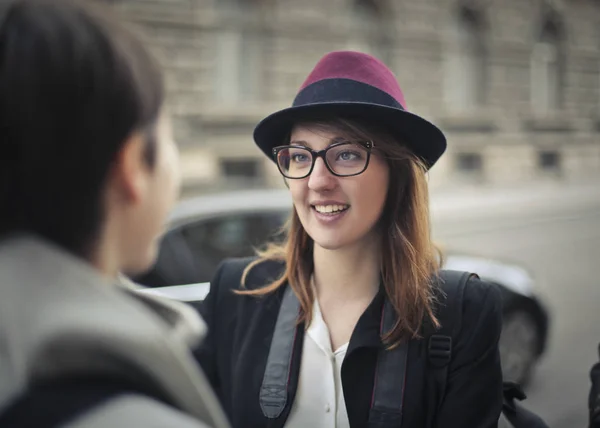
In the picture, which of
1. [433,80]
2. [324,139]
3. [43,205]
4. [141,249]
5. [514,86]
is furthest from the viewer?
[514,86]

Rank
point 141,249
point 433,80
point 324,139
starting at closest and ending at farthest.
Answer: point 141,249 < point 324,139 < point 433,80

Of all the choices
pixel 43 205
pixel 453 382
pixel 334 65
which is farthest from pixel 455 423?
pixel 43 205

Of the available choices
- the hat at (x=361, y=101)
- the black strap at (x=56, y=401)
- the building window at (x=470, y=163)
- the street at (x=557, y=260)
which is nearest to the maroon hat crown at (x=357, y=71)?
the hat at (x=361, y=101)

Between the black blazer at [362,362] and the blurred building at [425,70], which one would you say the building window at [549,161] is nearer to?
the blurred building at [425,70]

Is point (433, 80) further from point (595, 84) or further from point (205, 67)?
point (595, 84)

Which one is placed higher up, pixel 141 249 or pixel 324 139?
pixel 324 139

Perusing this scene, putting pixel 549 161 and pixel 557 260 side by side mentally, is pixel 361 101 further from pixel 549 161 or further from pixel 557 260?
pixel 549 161

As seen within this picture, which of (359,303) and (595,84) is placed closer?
(359,303)

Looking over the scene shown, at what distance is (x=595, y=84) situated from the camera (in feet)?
73.6

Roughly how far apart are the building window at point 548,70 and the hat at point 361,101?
20.0m

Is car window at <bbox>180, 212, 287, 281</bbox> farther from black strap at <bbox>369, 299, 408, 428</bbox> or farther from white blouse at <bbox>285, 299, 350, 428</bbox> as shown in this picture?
black strap at <bbox>369, 299, 408, 428</bbox>

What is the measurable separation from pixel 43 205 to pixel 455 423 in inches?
49.7

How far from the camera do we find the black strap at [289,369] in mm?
1589

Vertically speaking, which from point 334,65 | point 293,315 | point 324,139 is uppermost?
point 334,65
